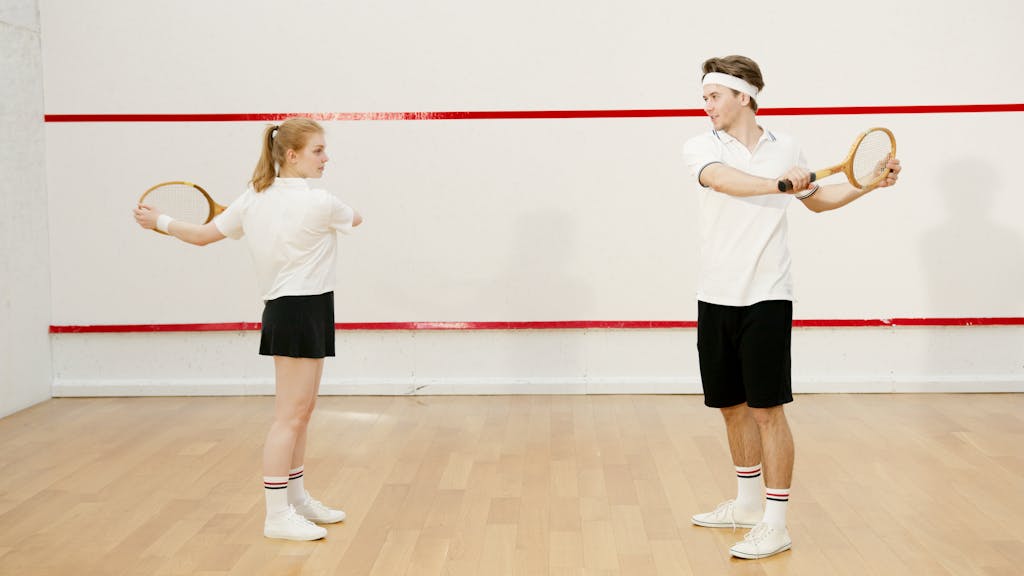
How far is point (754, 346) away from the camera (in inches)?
99.8

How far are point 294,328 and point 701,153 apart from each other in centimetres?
108

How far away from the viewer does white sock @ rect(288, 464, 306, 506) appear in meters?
2.84

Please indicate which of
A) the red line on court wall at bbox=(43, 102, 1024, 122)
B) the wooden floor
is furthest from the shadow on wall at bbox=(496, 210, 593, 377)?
the red line on court wall at bbox=(43, 102, 1024, 122)

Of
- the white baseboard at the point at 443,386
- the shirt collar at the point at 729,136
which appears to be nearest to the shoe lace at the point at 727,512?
the shirt collar at the point at 729,136

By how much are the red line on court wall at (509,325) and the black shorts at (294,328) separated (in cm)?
189

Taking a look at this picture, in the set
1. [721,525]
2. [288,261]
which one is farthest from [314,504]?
[721,525]

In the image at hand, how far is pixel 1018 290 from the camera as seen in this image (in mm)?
4445

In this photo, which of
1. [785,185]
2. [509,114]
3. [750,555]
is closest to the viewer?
[785,185]

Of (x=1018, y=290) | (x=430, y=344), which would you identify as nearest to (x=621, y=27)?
(x=430, y=344)

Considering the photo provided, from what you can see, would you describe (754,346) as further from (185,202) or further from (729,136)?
(185,202)

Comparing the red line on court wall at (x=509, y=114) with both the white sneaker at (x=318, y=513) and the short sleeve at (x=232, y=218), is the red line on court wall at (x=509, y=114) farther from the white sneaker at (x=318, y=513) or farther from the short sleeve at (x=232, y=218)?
the white sneaker at (x=318, y=513)

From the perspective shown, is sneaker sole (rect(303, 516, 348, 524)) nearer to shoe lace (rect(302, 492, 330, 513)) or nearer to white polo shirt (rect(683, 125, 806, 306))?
shoe lace (rect(302, 492, 330, 513))

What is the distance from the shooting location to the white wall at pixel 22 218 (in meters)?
4.24

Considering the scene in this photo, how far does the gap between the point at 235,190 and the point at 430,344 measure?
1.06m
